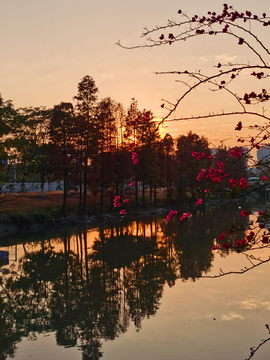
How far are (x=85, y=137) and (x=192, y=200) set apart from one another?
27948 millimetres

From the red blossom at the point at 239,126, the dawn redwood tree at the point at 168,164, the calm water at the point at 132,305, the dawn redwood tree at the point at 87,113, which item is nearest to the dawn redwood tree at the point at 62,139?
the dawn redwood tree at the point at 87,113

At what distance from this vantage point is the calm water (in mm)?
7941

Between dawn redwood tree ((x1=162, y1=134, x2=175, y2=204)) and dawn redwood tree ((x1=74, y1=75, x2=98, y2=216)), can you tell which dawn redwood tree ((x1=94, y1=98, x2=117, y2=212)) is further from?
dawn redwood tree ((x1=162, y1=134, x2=175, y2=204))

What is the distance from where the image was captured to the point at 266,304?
33.4 feet

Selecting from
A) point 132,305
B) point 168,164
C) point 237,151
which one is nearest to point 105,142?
point 168,164

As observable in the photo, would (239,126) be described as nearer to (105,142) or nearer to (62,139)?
(62,139)

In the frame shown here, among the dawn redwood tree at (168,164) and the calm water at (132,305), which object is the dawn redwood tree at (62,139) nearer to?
the calm water at (132,305)

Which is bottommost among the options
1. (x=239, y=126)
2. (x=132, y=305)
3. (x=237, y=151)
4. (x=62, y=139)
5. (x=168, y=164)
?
(x=132, y=305)

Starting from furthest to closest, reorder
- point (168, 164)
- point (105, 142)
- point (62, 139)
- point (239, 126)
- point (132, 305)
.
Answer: point (168, 164)
point (105, 142)
point (62, 139)
point (132, 305)
point (239, 126)

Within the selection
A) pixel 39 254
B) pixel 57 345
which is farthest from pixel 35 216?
pixel 57 345

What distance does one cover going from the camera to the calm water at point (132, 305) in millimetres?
7941

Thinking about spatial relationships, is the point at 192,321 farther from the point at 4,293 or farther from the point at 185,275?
the point at 4,293

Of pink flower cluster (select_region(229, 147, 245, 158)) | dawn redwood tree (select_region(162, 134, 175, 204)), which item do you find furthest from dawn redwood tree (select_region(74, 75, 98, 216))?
pink flower cluster (select_region(229, 147, 245, 158))

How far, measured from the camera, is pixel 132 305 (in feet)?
35.5
